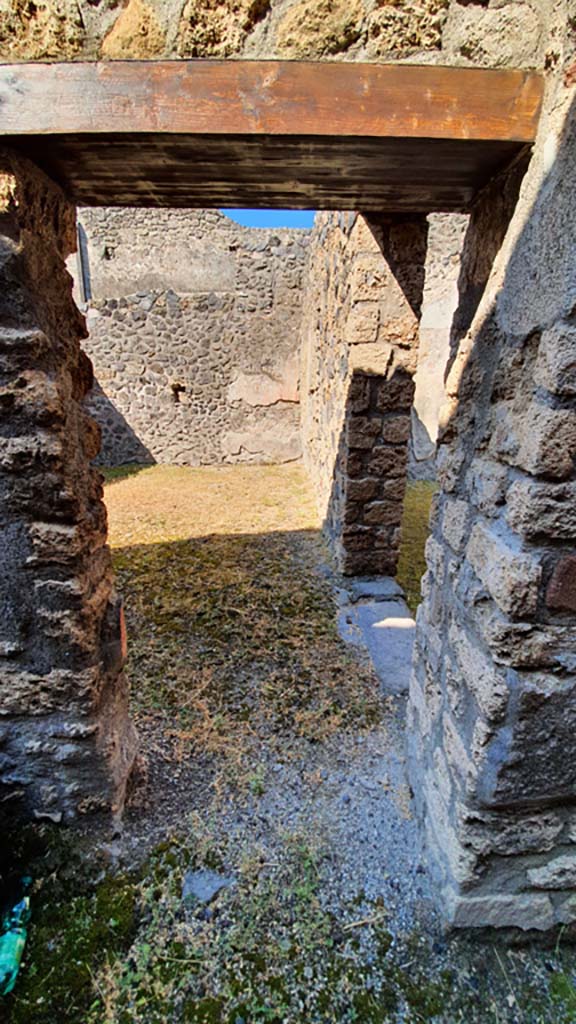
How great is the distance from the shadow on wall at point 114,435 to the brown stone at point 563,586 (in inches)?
273

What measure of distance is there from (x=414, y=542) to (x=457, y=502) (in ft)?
9.96

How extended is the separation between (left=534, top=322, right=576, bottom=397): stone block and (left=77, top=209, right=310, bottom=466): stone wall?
20.7 ft

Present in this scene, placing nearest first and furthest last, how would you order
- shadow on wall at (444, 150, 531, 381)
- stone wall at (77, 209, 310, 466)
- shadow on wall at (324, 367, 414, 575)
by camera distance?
shadow on wall at (444, 150, 531, 381), shadow on wall at (324, 367, 414, 575), stone wall at (77, 209, 310, 466)

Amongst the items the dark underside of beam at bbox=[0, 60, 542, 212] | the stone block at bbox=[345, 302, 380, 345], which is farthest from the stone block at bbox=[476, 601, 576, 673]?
the stone block at bbox=[345, 302, 380, 345]

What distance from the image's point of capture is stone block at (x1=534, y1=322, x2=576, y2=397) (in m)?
0.89

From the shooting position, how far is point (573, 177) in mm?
880

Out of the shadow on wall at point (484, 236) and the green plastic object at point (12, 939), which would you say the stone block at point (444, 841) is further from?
the shadow on wall at point (484, 236)

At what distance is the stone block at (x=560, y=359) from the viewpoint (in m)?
0.89

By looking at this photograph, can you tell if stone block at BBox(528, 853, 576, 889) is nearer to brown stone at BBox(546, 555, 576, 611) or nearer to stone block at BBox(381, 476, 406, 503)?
brown stone at BBox(546, 555, 576, 611)

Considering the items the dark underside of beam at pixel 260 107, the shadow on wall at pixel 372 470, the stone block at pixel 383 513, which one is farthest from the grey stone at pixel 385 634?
the dark underside of beam at pixel 260 107

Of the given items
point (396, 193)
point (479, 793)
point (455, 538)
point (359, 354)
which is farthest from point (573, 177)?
point (359, 354)

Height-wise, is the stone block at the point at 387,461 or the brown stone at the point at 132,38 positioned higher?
the brown stone at the point at 132,38

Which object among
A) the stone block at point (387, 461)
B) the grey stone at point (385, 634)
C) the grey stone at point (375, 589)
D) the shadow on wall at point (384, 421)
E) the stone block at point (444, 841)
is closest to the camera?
the stone block at point (444, 841)

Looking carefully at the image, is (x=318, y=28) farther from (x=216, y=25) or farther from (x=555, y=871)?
(x=555, y=871)
